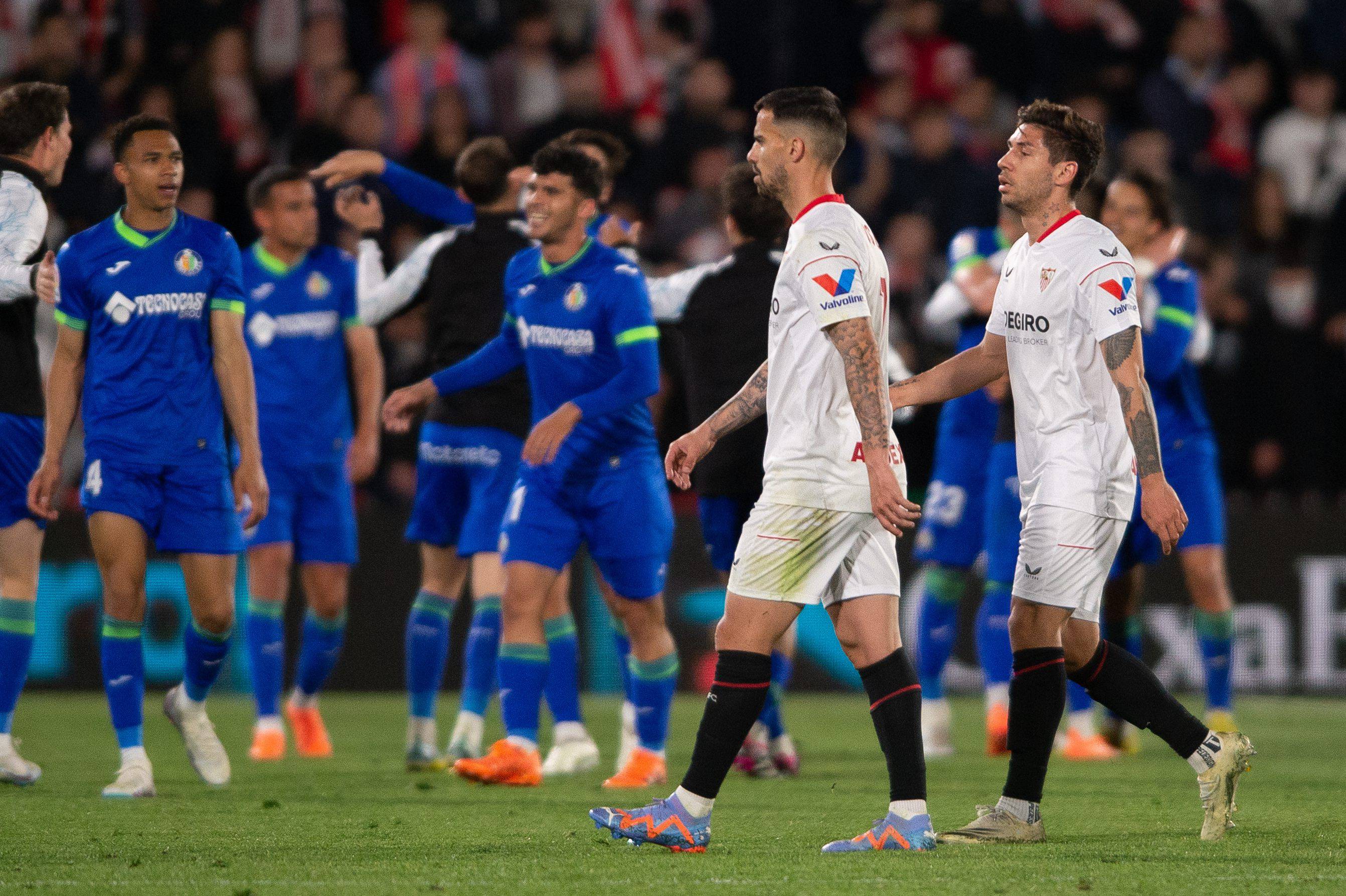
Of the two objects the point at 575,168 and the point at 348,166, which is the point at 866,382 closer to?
the point at 575,168

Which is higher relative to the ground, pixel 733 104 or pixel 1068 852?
pixel 733 104

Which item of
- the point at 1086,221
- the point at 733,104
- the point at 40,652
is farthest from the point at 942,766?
the point at 733,104

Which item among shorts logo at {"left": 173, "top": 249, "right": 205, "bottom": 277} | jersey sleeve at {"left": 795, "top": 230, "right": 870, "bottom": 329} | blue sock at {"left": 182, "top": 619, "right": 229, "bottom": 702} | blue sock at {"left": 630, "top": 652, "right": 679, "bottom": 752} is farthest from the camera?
blue sock at {"left": 630, "top": 652, "right": 679, "bottom": 752}

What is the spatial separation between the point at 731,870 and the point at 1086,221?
224 cm

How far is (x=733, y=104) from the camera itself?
1567cm

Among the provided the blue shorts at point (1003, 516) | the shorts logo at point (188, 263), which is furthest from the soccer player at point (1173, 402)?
the shorts logo at point (188, 263)

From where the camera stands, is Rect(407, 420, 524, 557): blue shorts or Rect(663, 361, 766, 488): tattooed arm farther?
Rect(407, 420, 524, 557): blue shorts

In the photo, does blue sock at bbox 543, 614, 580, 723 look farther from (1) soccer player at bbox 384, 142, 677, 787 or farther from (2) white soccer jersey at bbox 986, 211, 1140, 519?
(2) white soccer jersey at bbox 986, 211, 1140, 519

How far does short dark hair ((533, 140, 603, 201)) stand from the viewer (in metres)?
7.04

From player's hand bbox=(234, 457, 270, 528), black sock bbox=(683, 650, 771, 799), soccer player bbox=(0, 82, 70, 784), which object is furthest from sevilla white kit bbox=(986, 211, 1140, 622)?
soccer player bbox=(0, 82, 70, 784)

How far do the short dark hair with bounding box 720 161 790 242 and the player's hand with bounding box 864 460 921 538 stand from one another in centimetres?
288

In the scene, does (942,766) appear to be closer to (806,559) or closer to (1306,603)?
(806,559)

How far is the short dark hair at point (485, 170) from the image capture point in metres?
8.24

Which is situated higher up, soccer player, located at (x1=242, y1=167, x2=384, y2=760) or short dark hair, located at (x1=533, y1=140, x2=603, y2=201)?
short dark hair, located at (x1=533, y1=140, x2=603, y2=201)
